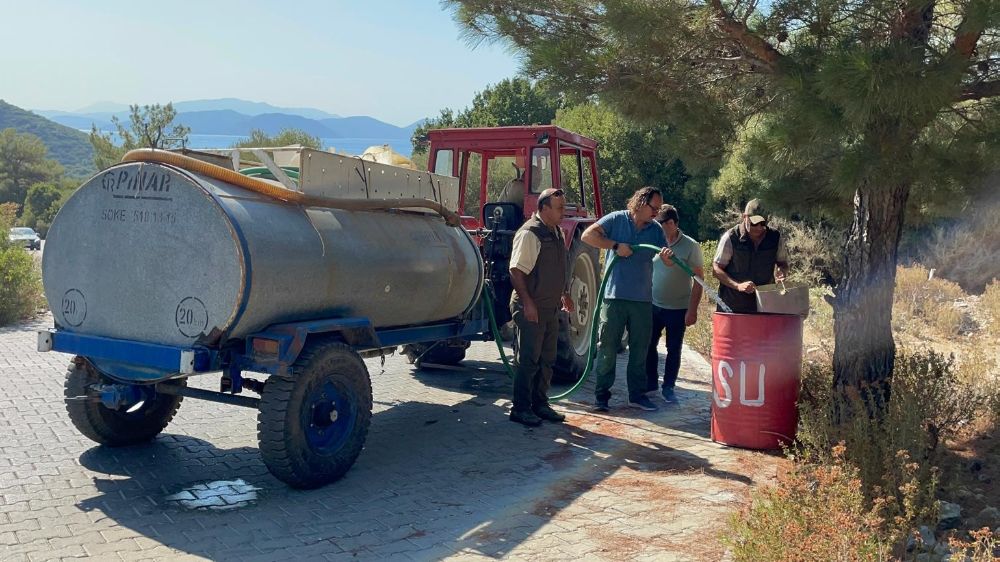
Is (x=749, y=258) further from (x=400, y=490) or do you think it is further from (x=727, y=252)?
(x=400, y=490)

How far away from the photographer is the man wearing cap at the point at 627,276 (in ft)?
23.7

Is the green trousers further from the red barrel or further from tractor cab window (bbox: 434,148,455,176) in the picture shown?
tractor cab window (bbox: 434,148,455,176)

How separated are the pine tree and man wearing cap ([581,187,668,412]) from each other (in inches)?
44.8

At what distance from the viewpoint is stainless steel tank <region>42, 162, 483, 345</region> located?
5023mm

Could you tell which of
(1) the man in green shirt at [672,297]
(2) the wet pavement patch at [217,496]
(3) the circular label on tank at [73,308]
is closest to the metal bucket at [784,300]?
(1) the man in green shirt at [672,297]

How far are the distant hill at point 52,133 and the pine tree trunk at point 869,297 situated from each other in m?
181

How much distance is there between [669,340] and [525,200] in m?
2.02

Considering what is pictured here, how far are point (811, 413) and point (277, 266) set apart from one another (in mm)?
3651

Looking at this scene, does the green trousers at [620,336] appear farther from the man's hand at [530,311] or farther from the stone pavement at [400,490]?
the man's hand at [530,311]

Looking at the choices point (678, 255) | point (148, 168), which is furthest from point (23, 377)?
point (678, 255)

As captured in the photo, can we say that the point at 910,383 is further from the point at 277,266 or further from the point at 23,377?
the point at 23,377

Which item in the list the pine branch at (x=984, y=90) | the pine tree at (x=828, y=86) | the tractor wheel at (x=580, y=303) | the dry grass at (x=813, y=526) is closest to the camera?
the dry grass at (x=813, y=526)

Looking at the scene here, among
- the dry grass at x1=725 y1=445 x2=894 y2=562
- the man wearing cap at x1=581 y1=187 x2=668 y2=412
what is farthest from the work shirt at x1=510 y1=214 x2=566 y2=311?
the dry grass at x1=725 y1=445 x2=894 y2=562

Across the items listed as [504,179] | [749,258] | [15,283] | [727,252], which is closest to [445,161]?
[504,179]
